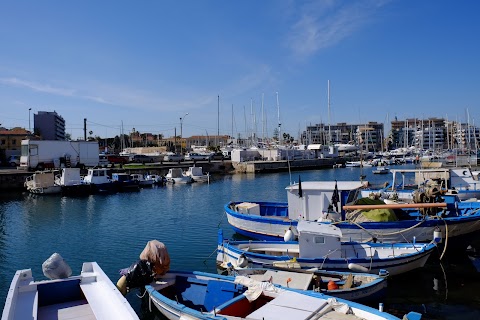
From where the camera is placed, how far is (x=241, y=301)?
950 cm

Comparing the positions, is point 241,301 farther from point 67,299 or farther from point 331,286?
point 67,299

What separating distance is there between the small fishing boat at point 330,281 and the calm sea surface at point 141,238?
74 cm

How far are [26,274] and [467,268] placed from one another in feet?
52.1

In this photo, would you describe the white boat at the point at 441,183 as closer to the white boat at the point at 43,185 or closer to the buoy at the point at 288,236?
the buoy at the point at 288,236

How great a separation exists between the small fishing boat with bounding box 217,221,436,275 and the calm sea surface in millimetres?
928

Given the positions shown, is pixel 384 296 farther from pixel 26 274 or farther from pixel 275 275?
pixel 26 274

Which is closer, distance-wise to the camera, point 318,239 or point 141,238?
point 318,239

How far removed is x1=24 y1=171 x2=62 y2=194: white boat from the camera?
149 feet

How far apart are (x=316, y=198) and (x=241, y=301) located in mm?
Result: 11323

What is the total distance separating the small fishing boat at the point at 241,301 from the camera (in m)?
8.15

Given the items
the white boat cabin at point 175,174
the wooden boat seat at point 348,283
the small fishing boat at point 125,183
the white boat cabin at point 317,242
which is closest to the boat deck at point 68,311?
the wooden boat seat at point 348,283

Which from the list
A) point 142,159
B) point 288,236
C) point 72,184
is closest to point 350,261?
point 288,236

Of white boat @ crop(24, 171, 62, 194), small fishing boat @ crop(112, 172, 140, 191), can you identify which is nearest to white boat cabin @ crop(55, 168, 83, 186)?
white boat @ crop(24, 171, 62, 194)

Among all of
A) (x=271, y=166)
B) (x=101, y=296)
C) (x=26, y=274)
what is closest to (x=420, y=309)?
(x=101, y=296)
